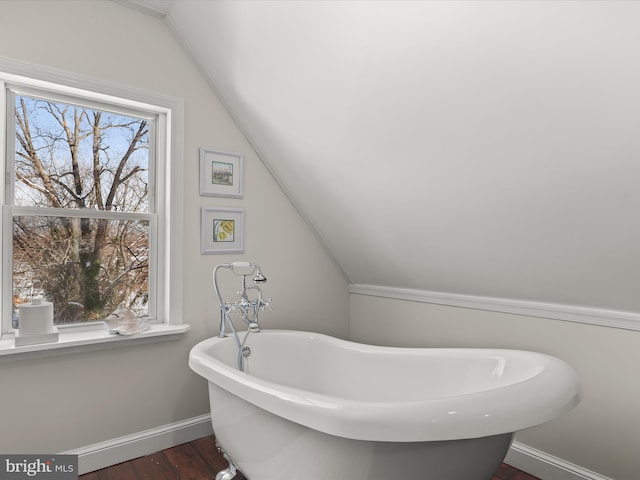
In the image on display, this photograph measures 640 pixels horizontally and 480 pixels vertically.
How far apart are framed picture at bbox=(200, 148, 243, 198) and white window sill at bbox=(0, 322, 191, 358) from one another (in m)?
0.79

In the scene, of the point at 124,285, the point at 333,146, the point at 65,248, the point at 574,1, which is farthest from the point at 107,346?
the point at 574,1

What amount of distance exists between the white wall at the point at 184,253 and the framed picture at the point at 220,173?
0.04 meters

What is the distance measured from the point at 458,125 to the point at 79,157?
186 cm

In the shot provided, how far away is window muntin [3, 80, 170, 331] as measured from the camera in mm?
1985

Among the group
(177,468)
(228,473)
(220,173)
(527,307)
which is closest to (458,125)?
(527,307)

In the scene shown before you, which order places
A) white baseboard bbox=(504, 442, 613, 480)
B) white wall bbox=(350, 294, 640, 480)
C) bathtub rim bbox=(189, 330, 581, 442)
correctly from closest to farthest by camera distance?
bathtub rim bbox=(189, 330, 581, 442)
white wall bbox=(350, 294, 640, 480)
white baseboard bbox=(504, 442, 613, 480)

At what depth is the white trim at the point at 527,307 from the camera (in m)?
1.82

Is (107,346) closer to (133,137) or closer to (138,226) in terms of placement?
(138,226)

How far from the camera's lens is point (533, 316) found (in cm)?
212

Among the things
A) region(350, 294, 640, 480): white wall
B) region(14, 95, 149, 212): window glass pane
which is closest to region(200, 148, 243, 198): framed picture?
region(14, 95, 149, 212): window glass pane

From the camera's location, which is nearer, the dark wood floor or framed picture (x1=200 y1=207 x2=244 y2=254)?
the dark wood floor

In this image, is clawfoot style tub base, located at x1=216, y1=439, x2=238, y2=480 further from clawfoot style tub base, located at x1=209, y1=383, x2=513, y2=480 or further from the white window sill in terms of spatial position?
the white window sill

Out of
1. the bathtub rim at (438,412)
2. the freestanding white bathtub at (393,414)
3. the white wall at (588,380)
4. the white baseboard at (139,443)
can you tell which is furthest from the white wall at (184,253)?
the white wall at (588,380)

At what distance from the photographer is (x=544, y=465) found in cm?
204
